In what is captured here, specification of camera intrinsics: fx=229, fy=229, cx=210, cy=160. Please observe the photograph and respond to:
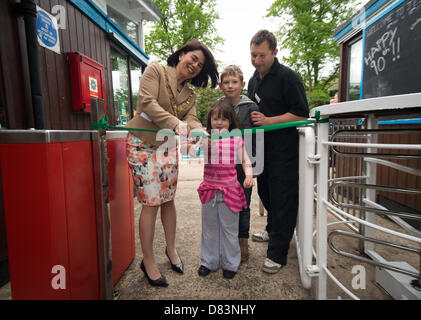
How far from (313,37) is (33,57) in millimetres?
13416

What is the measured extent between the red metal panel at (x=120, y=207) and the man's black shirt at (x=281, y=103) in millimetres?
1136

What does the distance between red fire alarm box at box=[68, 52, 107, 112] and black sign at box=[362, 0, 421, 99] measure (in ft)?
12.6

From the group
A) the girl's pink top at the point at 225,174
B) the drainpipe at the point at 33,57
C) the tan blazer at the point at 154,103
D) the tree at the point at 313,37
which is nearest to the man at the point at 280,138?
the girl's pink top at the point at 225,174

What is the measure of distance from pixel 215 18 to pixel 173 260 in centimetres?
1648

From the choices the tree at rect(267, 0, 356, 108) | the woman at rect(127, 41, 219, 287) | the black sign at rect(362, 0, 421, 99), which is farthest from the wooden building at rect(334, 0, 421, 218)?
the tree at rect(267, 0, 356, 108)

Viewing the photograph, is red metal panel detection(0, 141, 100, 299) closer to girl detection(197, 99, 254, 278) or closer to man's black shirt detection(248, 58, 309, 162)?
girl detection(197, 99, 254, 278)

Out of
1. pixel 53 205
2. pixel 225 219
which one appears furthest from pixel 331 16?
pixel 53 205

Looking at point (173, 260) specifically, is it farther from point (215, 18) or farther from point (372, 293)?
point (215, 18)

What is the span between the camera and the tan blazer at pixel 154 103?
1462 millimetres

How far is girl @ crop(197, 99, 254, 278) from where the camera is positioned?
1697mm

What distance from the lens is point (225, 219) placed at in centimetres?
175

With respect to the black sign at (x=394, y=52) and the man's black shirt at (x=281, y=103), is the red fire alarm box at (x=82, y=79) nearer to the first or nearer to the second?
the man's black shirt at (x=281, y=103)

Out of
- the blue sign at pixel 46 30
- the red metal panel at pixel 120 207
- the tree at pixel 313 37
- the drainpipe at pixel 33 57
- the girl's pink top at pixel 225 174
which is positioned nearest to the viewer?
the red metal panel at pixel 120 207
